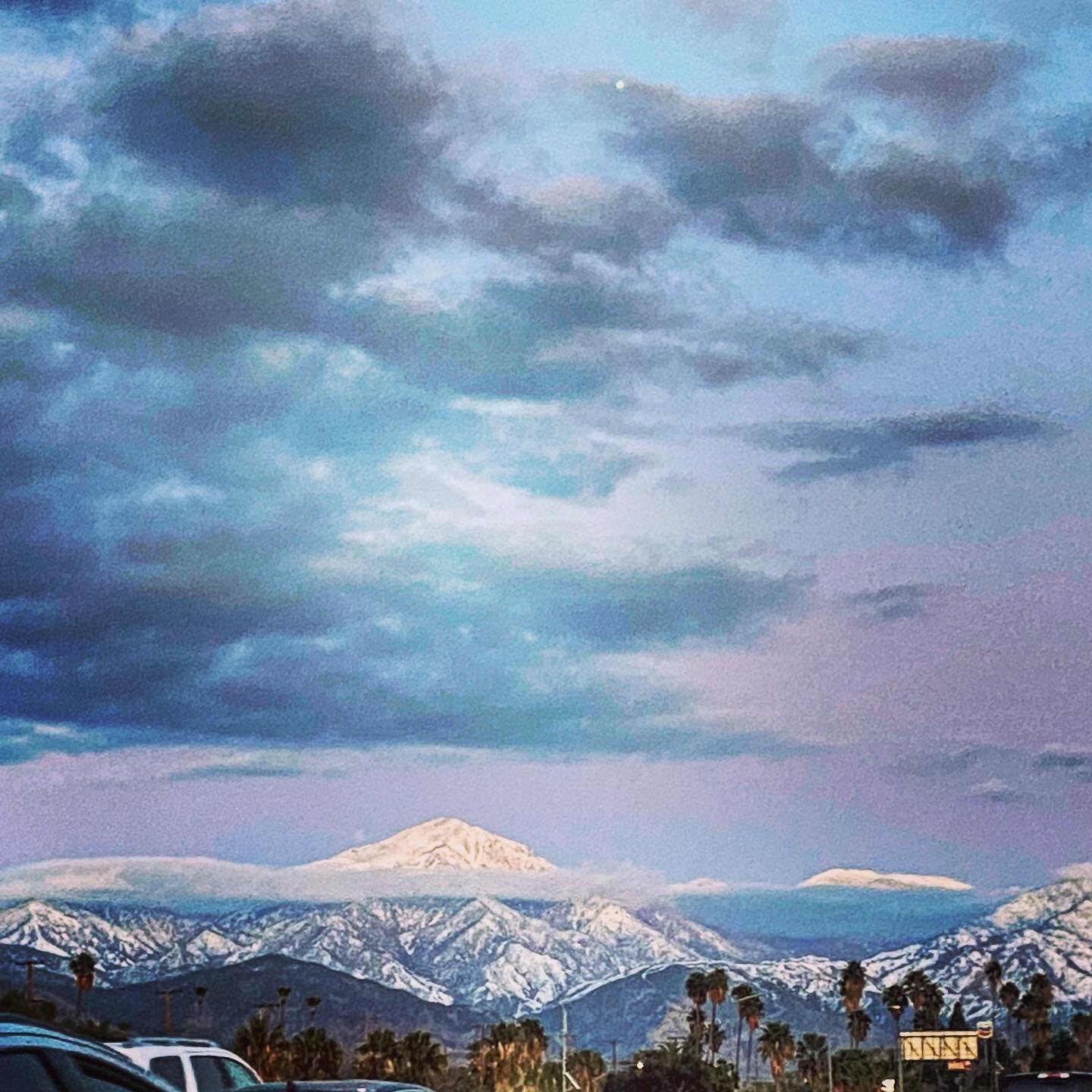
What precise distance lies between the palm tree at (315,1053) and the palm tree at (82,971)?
48.7 feet

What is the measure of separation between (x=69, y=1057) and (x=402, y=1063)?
17439 cm

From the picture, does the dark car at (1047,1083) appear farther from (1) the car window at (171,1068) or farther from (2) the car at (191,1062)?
(1) the car window at (171,1068)

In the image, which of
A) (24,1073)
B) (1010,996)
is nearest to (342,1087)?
(24,1073)

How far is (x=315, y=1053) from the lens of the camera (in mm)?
160375

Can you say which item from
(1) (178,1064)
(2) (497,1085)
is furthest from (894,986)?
(1) (178,1064)

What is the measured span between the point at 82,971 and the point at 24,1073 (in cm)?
14689

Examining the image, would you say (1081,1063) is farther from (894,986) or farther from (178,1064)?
(178,1064)

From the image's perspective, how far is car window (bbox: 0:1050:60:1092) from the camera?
5805 millimetres

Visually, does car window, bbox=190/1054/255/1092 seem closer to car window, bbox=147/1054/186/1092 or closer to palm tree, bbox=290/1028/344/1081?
car window, bbox=147/1054/186/1092

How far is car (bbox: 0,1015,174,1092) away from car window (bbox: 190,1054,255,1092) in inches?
496

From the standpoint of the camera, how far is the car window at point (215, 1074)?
18922mm

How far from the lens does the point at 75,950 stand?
148250 millimetres

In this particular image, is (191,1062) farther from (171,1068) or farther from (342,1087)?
(342,1087)

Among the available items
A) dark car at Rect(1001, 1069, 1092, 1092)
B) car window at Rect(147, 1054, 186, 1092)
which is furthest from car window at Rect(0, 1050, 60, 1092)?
dark car at Rect(1001, 1069, 1092, 1092)
